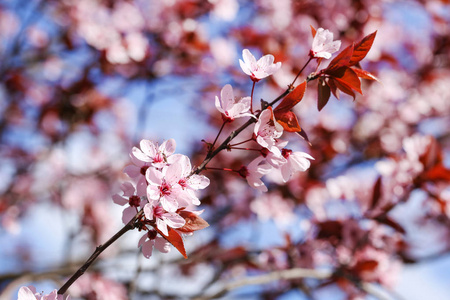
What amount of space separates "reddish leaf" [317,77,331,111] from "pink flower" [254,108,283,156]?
0.16 meters

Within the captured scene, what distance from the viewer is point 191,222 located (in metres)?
0.86

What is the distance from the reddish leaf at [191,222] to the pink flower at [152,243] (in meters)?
0.05

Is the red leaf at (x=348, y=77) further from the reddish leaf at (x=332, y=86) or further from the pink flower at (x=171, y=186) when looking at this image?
the pink flower at (x=171, y=186)

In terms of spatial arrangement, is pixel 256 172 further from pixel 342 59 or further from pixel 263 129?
pixel 342 59

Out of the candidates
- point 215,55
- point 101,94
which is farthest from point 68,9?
point 215,55

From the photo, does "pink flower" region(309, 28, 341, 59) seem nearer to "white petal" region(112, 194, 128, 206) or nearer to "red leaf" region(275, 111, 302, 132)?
"red leaf" region(275, 111, 302, 132)

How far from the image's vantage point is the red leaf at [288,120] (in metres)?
0.86

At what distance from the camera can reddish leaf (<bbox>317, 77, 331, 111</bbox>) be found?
945 millimetres

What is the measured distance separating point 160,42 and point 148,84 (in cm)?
42

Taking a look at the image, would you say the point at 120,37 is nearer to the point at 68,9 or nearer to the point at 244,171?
the point at 68,9

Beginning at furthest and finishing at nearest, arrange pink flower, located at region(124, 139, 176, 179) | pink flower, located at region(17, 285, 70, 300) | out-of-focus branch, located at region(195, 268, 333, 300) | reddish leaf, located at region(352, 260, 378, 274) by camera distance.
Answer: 1. reddish leaf, located at region(352, 260, 378, 274)
2. out-of-focus branch, located at region(195, 268, 333, 300)
3. pink flower, located at region(124, 139, 176, 179)
4. pink flower, located at region(17, 285, 70, 300)

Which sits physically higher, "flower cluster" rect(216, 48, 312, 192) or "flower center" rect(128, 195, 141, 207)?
"flower cluster" rect(216, 48, 312, 192)

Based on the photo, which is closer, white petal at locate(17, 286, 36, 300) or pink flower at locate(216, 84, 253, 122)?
white petal at locate(17, 286, 36, 300)

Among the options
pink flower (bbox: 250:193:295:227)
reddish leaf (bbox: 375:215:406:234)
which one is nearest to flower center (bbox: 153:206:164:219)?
reddish leaf (bbox: 375:215:406:234)
